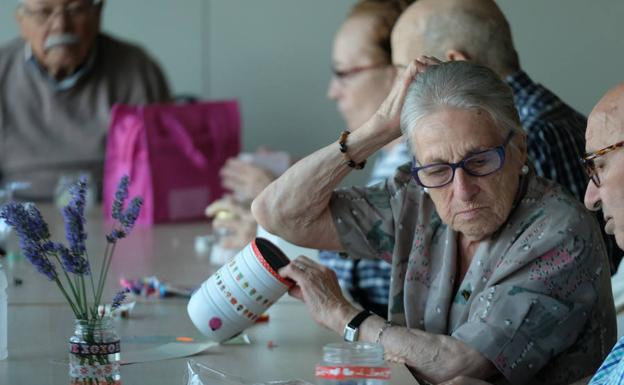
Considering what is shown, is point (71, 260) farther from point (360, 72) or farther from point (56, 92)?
point (56, 92)

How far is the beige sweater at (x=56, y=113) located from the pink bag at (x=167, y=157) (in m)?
0.69

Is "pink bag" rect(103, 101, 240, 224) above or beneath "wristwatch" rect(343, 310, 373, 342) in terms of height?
above

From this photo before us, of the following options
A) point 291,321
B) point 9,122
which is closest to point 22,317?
point 291,321

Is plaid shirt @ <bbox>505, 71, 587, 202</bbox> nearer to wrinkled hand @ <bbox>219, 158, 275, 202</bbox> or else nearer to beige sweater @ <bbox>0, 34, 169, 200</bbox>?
wrinkled hand @ <bbox>219, 158, 275, 202</bbox>

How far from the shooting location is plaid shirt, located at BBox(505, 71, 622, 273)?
2281mm

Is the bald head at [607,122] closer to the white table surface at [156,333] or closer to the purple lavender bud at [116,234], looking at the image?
the white table surface at [156,333]

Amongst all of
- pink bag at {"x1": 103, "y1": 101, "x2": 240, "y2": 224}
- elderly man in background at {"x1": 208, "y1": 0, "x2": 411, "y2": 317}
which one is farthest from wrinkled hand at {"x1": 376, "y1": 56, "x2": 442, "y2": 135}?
pink bag at {"x1": 103, "y1": 101, "x2": 240, "y2": 224}

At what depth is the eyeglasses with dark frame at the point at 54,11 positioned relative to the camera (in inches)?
165

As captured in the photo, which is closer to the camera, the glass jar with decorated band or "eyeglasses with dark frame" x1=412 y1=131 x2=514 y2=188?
the glass jar with decorated band

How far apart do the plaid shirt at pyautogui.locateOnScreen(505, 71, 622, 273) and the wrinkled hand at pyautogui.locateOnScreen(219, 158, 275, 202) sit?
3.39ft

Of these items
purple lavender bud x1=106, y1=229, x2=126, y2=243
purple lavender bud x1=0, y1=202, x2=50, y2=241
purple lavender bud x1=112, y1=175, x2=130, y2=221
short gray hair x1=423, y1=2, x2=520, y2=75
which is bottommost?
purple lavender bud x1=106, y1=229, x2=126, y2=243

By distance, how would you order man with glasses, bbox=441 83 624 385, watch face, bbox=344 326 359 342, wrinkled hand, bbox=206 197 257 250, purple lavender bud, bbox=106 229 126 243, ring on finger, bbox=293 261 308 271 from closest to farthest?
1. man with glasses, bbox=441 83 624 385
2. purple lavender bud, bbox=106 229 126 243
3. watch face, bbox=344 326 359 342
4. ring on finger, bbox=293 261 308 271
5. wrinkled hand, bbox=206 197 257 250

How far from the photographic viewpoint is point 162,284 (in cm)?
232

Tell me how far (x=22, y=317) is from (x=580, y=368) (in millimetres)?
1079
